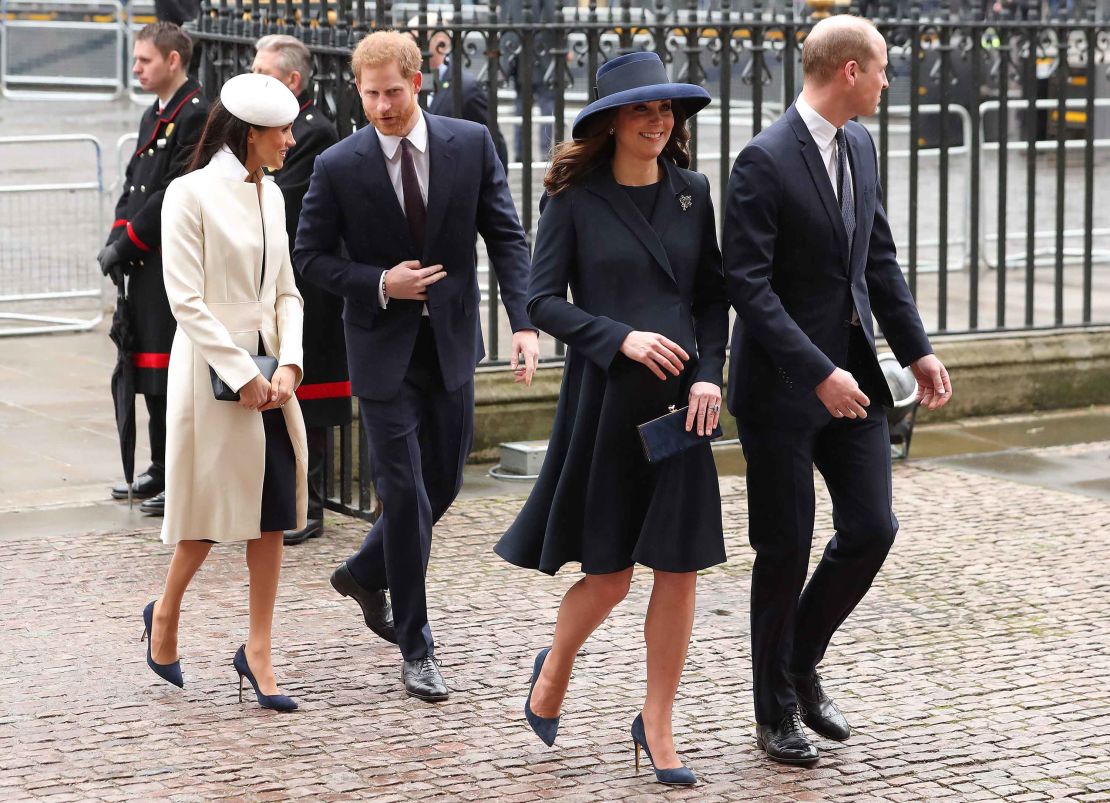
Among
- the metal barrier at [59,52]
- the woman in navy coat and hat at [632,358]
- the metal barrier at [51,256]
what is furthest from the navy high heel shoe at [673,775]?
the metal barrier at [59,52]

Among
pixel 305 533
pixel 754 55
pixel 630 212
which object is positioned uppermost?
pixel 754 55

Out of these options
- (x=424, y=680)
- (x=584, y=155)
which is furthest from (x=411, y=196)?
(x=424, y=680)

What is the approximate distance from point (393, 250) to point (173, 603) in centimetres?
122

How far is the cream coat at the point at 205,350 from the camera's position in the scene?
204 inches

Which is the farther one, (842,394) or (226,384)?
(226,384)

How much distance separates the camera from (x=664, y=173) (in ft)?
15.6

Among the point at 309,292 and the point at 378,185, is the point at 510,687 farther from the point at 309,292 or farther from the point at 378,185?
the point at 309,292

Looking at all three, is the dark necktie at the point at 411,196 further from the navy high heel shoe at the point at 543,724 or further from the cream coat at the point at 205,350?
the navy high heel shoe at the point at 543,724

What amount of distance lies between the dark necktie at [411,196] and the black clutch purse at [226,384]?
647 mm

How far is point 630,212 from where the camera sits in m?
4.69

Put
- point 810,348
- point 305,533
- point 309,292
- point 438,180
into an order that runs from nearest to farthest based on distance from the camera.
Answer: point 810,348 < point 438,180 < point 309,292 < point 305,533

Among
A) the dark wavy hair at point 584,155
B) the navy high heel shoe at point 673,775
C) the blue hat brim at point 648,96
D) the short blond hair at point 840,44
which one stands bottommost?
the navy high heel shoe at point 673,775

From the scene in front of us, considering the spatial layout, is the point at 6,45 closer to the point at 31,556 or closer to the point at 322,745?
the point at 31,556

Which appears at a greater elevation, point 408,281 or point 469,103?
point 469,103
